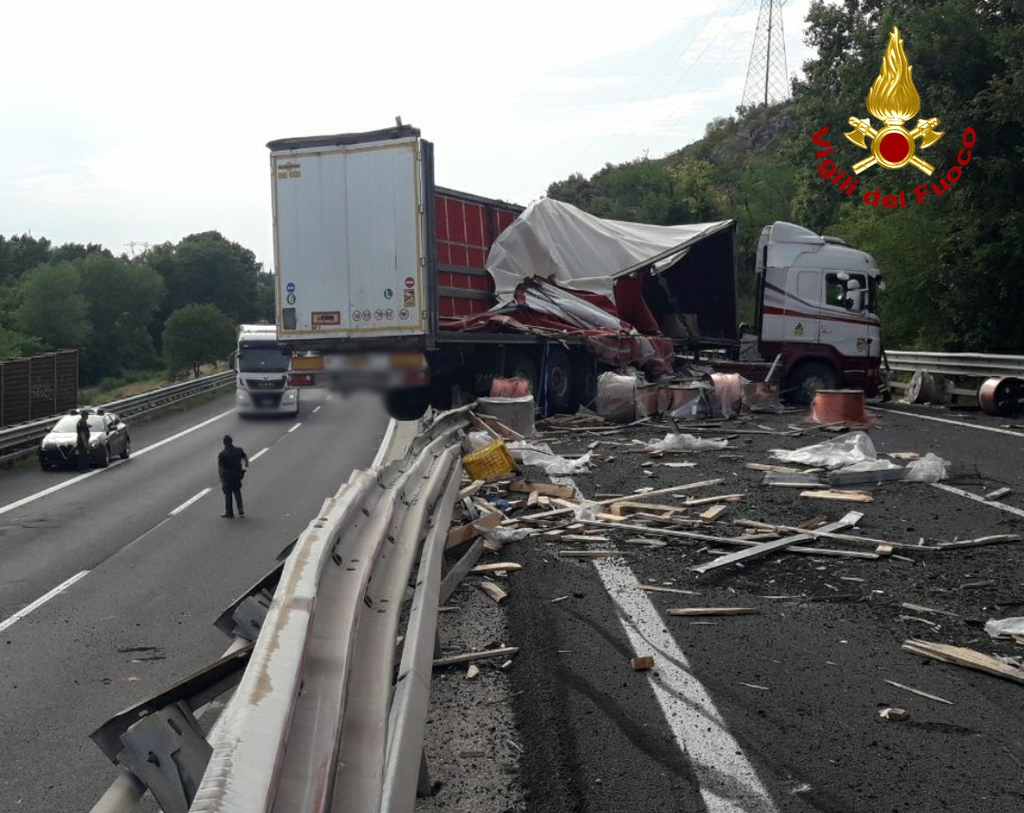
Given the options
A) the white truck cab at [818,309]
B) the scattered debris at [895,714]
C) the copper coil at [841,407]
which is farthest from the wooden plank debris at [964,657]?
the white truck cab at [818,309]

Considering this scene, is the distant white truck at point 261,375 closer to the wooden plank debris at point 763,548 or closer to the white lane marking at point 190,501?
the white lane marking at point 190,501

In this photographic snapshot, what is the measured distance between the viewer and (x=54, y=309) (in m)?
93.7

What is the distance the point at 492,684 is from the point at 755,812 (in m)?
2.24

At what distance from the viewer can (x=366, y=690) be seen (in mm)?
4348

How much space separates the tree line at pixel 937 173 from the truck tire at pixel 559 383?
465 inches

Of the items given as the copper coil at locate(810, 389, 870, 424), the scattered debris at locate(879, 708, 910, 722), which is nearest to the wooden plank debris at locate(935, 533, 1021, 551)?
the scattered debris at locate(879, 708, 910, 722)

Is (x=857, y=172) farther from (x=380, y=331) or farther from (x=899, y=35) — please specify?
(x=380, y=331)

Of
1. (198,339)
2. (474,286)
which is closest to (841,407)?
(474,286)

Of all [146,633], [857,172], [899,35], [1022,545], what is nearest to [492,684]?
[146,633]

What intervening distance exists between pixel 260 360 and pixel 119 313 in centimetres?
7516

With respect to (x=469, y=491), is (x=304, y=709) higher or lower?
higher

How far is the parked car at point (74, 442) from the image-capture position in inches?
981

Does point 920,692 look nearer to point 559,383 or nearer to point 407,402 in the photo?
point 407,402

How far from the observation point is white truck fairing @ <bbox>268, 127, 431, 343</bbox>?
57.8 ft
